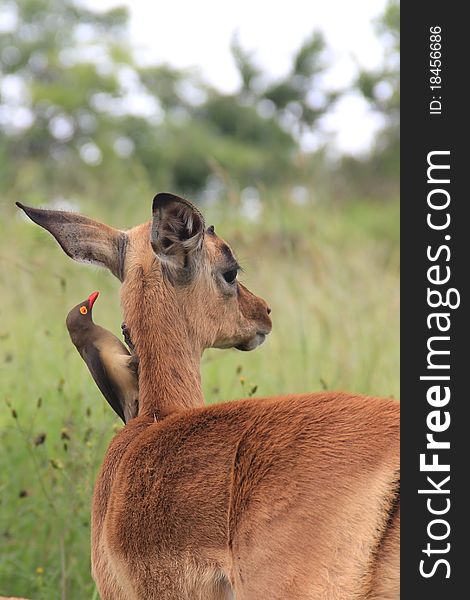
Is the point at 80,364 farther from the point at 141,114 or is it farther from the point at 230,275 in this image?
the point at 141,114

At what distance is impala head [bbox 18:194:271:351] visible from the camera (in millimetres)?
3186

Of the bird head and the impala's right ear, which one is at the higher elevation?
the impala's right ear

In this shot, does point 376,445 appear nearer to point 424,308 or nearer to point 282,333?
point 424,308

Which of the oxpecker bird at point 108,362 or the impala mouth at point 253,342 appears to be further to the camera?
the impala mouth at point 253,342

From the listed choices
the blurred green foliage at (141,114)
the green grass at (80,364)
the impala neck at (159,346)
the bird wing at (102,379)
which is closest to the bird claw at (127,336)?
the impala neck at (159,346)

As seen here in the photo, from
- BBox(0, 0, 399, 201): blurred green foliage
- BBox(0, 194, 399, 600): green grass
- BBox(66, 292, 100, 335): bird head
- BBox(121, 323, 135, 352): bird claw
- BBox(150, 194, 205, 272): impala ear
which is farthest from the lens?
BBox(0, 0, 399, 201): blurred green foliage

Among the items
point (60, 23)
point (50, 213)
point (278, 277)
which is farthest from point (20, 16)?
point (50, 213)

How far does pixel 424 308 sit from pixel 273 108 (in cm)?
2466

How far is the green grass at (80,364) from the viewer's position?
438cm

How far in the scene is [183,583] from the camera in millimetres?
2654

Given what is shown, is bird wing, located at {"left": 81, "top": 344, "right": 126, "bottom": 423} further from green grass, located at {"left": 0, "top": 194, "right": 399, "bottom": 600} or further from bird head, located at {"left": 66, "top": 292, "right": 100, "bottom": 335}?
green grass, located at {"left": 0, "top": 194, "right": 399, "bottom": 600}

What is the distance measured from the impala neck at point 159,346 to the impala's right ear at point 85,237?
0.10 m

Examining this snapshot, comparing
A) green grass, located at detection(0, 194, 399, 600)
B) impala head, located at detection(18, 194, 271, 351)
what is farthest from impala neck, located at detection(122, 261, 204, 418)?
green grass, located at detection(0, 194, 399, 600)

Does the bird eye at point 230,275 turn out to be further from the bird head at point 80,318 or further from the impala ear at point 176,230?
the bird head at point 80,318
